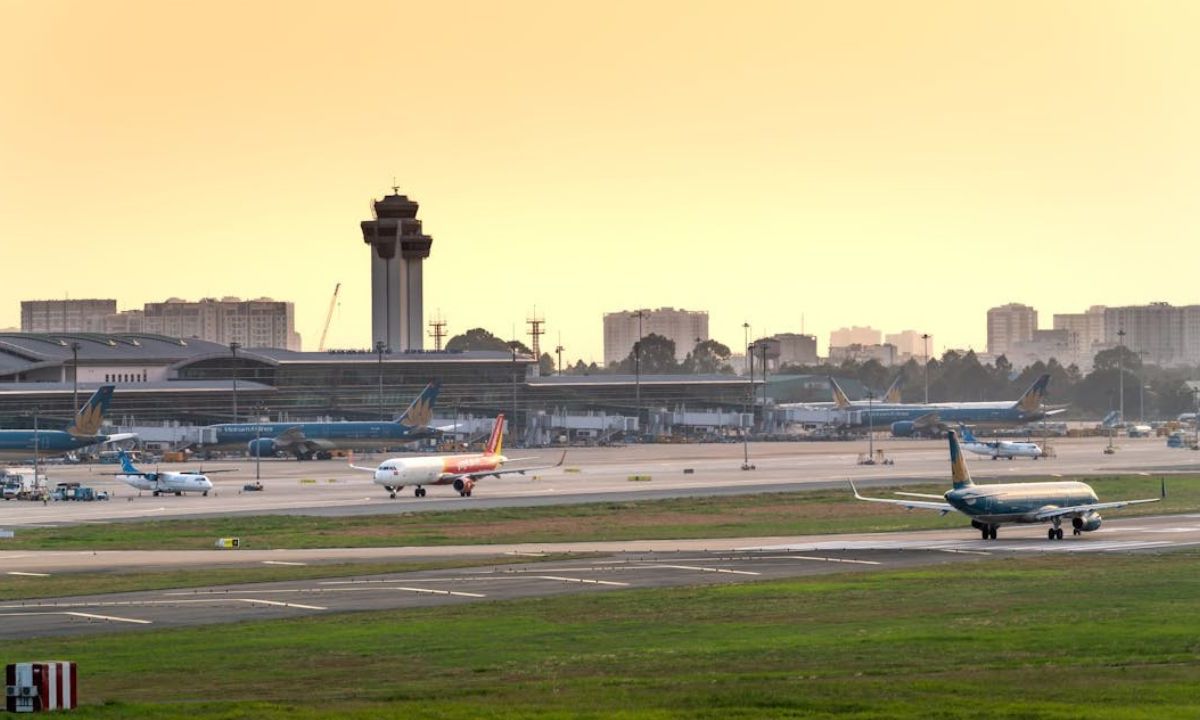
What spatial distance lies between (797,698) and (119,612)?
30.2 metres

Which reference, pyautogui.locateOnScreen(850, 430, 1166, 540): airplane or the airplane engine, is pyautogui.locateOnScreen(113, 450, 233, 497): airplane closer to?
pyautogui.locateOnScreen(850, 430, 1166, 540): airplane

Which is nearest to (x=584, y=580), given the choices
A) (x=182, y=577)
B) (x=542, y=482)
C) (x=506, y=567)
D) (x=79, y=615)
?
(x=506, y=567)

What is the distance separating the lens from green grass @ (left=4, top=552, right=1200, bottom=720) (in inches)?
1518

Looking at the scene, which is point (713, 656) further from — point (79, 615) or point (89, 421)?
point (89, 421)

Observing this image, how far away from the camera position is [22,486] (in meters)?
139

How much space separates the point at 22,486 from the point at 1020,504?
81.8 metres

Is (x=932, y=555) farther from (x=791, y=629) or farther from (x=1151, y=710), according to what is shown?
(x=1151, y=710)

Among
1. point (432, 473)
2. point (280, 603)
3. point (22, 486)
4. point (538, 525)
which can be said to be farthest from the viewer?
point (22, 486)

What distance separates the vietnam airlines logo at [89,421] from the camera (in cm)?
17800

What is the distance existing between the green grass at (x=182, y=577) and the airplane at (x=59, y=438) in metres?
101

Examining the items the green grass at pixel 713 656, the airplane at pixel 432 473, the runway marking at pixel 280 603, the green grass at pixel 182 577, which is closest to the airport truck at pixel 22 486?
the airplane at pixel 432 473

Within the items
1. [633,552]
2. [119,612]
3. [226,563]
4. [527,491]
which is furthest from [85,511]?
[119,612]

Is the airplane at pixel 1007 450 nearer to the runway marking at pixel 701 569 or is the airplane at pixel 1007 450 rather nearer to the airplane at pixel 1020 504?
the airplane at pixel 1020 504

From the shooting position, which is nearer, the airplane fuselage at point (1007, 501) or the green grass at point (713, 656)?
the green grass at point (713, 656)
